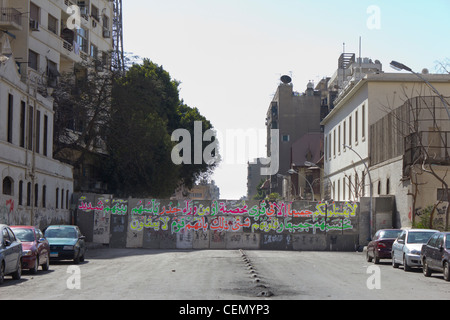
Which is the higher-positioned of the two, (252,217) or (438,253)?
(252,217)

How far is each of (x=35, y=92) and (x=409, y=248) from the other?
891 inches

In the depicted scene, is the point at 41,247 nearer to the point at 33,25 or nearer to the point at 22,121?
the point at 22,121

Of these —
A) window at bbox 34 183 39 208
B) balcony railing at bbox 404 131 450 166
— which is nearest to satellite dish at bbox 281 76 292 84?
balcony railing at bbox 404 131 450 166

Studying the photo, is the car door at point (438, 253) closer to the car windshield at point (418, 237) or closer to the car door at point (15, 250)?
the car windshield at point (418, 237)

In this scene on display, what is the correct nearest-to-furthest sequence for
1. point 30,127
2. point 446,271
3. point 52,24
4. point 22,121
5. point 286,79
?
point 446,271, point 22,121, point 30,127, point 52,24, point 286,79

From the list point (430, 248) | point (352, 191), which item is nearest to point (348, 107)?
point (352, 191)

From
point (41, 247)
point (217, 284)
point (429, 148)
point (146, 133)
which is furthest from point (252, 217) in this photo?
point (217, 284)

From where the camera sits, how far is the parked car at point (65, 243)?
88.5 ft

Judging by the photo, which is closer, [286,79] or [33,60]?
[33,60]

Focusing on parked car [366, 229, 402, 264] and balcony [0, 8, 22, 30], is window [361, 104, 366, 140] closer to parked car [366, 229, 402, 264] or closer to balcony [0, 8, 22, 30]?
parked car [366, 229, 402, 264]

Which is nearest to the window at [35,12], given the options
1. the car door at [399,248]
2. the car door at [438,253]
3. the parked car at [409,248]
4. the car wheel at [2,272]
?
the car door at [399,248]

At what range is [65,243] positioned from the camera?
2716 centimetres

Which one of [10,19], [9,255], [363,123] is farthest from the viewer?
[363,123]
